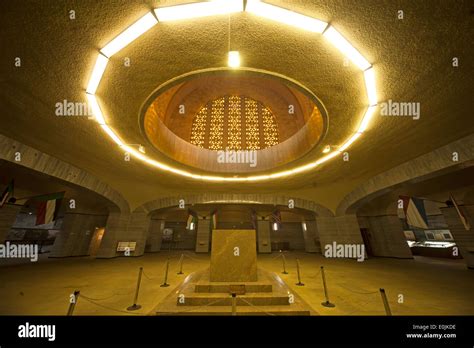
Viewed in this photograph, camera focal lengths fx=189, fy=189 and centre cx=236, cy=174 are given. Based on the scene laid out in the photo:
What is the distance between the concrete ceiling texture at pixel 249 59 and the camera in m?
3.62

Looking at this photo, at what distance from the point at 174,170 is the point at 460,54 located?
40.6 ft

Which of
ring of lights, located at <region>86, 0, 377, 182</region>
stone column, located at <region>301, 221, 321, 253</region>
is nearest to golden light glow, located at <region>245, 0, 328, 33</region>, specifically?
ring of lights, located at <region>86, 0, 377, 182</region>

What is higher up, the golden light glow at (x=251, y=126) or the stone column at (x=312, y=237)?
the golden light glow at (x=251, y=126)

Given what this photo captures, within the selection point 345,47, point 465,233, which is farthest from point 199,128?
point 465,233

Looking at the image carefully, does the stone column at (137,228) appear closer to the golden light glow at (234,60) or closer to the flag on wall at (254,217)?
the flag on wall at (254,217)

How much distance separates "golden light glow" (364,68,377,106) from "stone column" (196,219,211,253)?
18653mm

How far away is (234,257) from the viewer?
7.06 metres

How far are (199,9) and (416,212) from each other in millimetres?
13478

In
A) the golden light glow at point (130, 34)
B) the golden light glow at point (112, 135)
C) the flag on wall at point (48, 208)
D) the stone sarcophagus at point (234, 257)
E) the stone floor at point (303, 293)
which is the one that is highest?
the golden light glow at point (130, 34)

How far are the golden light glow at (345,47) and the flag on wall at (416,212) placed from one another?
955cm

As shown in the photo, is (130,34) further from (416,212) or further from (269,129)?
(269,129)

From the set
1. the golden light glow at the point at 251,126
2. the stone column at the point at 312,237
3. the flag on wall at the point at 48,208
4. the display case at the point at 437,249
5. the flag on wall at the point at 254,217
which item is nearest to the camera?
the flag on wall at the point at 48,208

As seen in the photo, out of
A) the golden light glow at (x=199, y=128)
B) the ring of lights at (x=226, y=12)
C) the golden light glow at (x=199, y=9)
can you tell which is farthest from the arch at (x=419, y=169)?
the golden light glow at (x=199, y=128)

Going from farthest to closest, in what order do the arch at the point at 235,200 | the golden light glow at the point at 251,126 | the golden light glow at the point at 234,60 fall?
the golden light glow at the point at 251,126, the arch at the point at 235,200, the golden light glow at the point at 234,60
